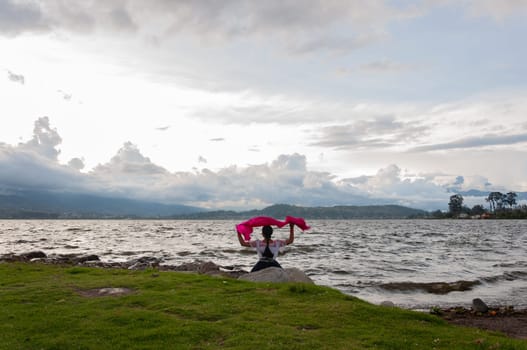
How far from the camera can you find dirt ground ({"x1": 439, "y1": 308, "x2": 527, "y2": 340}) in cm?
1500

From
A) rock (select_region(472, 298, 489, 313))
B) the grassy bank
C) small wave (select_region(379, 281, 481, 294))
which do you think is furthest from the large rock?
small wave (select_region(379, 281, 481, 294))

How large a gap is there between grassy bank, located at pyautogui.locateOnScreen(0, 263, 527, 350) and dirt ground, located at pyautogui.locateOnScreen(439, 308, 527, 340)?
152 inches

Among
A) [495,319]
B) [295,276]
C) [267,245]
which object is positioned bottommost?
[495,319]

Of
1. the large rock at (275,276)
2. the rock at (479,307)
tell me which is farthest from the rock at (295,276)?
the rock at (479,307)

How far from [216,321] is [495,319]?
A: 1248 cm

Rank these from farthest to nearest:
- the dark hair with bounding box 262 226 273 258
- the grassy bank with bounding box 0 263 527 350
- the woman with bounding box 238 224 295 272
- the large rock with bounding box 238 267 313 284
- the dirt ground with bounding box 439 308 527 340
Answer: the large rock with bounding box 238 267 313 284 < the woman with bounding box 238 224 295 272 < the dark hair with bounding box 262 226 273 258 < the dirt ground with bounding box 439 308 527 340 < the grassy bank with bounding box 0 263 527 350

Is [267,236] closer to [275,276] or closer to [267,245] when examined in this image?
[267,245]

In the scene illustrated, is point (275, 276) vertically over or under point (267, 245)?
under

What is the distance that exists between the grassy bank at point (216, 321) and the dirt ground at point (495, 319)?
3.85 metres

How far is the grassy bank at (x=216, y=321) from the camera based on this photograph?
33.4ft

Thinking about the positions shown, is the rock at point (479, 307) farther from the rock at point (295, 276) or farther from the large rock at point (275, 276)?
the large rock at point (275, 276)

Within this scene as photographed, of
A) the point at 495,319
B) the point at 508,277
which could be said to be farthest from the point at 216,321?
the point at 508,277

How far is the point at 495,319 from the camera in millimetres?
17047

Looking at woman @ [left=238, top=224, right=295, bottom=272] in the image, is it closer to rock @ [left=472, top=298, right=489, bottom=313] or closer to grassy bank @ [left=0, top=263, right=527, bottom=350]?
grassy bank @ [left=0, top=263, right=527, bottom=350]
